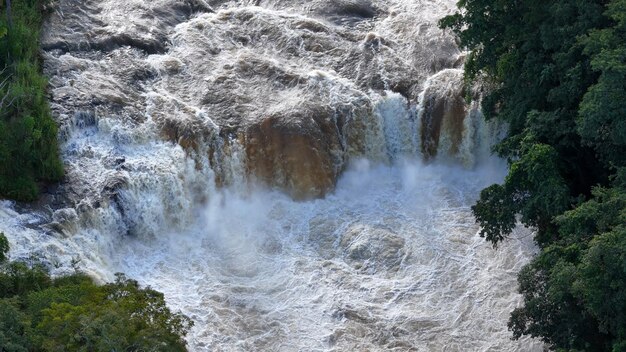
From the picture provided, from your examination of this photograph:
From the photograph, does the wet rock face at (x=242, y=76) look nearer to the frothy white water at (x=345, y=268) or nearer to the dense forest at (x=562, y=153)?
the frothy white water at (x=345, y=268)

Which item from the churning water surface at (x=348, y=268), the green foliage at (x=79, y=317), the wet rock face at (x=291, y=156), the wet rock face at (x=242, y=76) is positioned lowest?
the churning water surface at (x=348, y=268)

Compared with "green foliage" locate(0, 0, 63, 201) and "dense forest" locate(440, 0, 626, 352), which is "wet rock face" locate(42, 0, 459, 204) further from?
"dense forest" locate(440, 0, 626, 352)

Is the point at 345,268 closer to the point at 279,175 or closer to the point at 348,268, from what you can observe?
the point at 348,268

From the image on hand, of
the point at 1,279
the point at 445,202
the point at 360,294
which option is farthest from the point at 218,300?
the point at 445,202

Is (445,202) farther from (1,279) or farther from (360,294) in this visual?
(1,279)

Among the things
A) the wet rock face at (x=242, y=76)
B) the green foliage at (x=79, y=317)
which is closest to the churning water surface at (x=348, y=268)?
the wet rock face at (x=242, y=76)

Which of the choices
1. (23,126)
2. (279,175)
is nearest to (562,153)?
(279,175)

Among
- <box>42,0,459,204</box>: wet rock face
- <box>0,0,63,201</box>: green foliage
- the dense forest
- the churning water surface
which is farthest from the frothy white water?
<box>0,0,63,201</box>: green foliage
